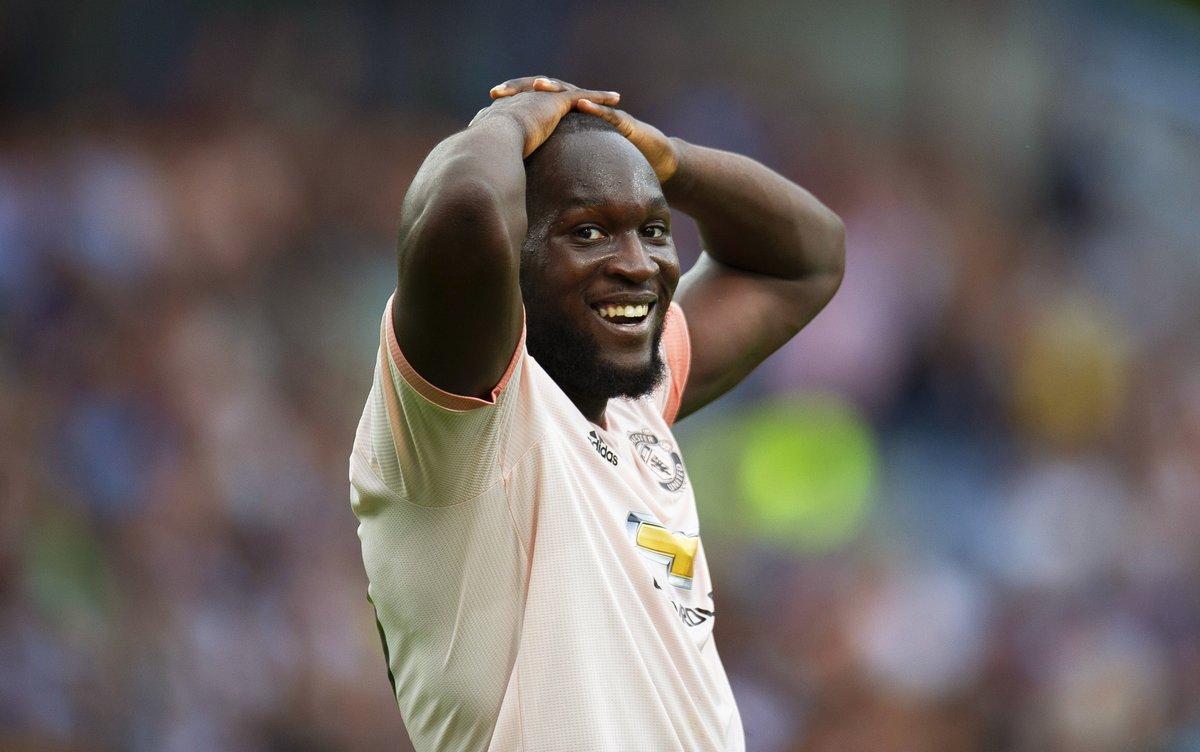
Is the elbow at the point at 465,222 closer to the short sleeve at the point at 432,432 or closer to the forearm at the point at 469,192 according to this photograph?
the forearm at the point at 469,192

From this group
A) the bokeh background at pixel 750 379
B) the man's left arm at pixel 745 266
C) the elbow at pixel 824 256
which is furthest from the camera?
the bokeh background at pixel 750 379

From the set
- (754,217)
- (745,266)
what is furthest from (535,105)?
(745,266)

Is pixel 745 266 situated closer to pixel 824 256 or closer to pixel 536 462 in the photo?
pixel 824 256

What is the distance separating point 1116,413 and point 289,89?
466cm

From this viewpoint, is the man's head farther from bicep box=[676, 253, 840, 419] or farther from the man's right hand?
bicep box=[676, 253, 840, 419]

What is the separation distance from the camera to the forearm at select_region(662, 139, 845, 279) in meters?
3.80

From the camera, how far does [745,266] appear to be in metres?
4.07

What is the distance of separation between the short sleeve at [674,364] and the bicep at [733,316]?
0.07 metres

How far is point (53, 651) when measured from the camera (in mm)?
5602

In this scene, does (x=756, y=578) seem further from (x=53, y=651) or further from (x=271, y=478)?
(x=53, y=651)

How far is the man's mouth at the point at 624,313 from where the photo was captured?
3.06 metres

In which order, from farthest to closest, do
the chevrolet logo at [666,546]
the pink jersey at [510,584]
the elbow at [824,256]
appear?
the elbow at [824,256] < the chevrolet logo at [666,546] < the pink jersey at [510,584]

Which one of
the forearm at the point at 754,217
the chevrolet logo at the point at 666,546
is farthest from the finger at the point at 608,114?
the chevrolet logo at the point at 666,546

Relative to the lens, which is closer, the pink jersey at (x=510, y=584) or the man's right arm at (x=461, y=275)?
the man's right arm at (x=461, y=275)
